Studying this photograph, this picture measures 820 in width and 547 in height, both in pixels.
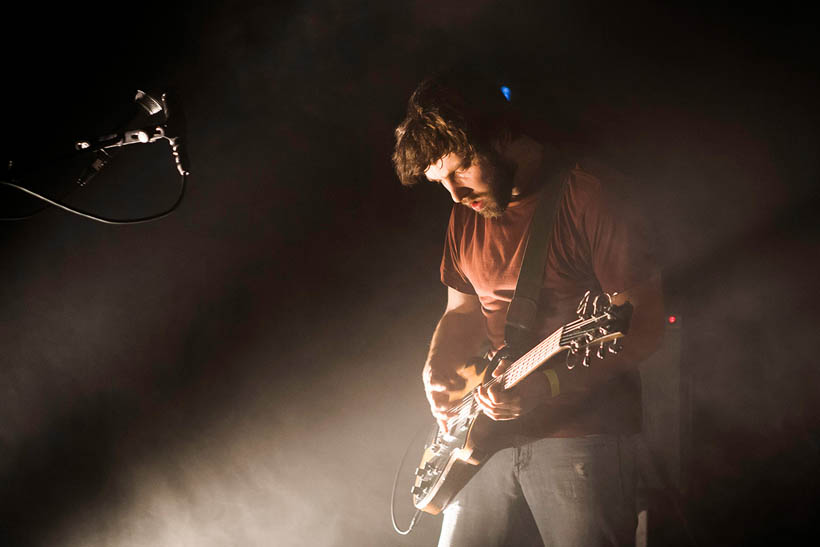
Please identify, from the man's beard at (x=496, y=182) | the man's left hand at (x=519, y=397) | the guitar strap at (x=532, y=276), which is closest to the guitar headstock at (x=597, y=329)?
the man's left hand at (x=519, y=397)

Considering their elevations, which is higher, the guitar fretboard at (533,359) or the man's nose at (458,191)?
the man's nose at (458,191)

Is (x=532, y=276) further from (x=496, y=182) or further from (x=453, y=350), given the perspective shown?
(x=453, y=350)

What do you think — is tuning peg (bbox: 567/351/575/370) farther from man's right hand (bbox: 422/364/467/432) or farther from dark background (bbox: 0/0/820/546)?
dark background (bbox: 0/0/820/546)

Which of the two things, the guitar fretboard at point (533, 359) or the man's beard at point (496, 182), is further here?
the man's beard at point (496, 182)

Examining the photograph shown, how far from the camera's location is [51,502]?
216cm

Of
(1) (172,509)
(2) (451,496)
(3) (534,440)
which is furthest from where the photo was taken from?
(1) (172,509)

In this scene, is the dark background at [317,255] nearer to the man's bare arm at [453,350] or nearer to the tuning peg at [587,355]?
the man's bare arm at [453,350]

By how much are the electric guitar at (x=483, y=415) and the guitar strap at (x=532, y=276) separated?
71 mm

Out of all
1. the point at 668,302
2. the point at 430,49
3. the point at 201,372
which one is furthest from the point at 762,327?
the point at 201,372

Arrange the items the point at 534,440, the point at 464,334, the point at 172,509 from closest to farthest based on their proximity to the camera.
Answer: the point at 534,440, the point at 464,334, the point at 172,509

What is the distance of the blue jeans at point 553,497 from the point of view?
1293 mm

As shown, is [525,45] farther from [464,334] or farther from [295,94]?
[464,334]

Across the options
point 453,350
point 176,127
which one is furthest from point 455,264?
point 176,127

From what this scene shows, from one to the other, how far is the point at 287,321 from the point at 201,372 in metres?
0.42
